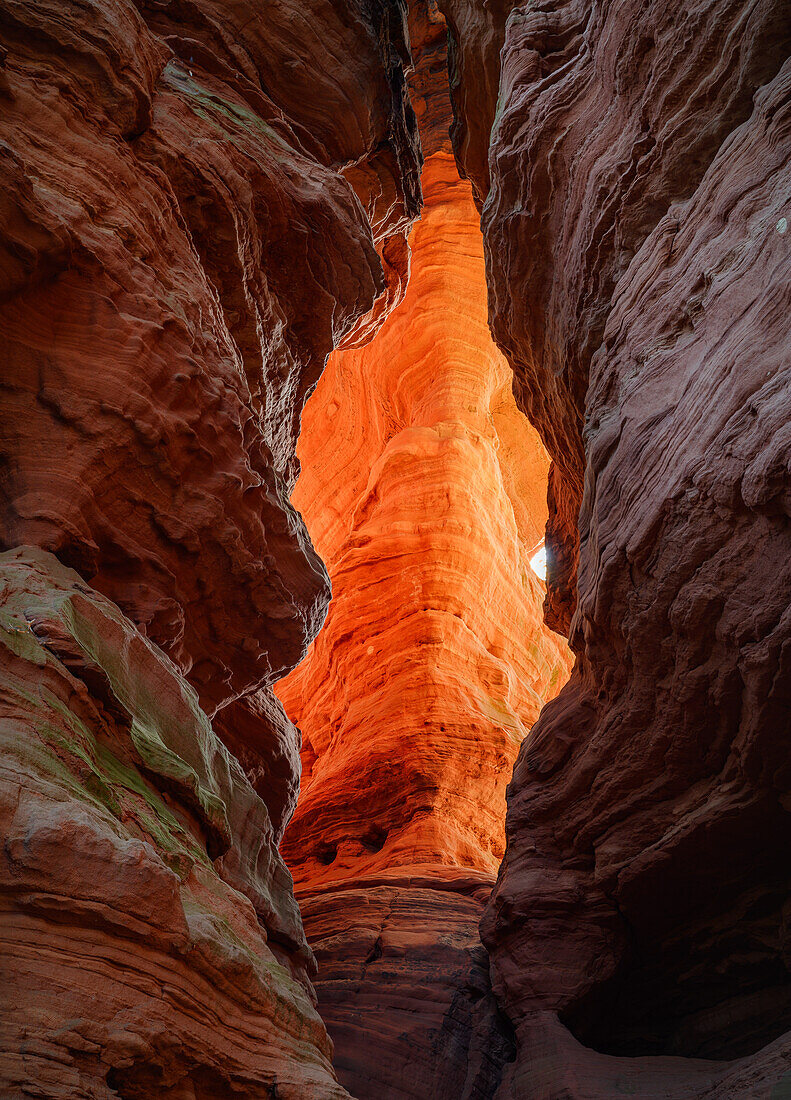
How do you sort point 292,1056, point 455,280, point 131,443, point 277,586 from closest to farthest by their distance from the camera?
point 292,1056 < point 131,443 < point 277,586 < point 455,280

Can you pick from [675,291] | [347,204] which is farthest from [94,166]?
[675,291]

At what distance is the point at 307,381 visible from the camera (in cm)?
1088

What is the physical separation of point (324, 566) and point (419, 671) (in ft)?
29.2

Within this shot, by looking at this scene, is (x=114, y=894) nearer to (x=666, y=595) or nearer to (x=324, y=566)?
(x=666, y=595)

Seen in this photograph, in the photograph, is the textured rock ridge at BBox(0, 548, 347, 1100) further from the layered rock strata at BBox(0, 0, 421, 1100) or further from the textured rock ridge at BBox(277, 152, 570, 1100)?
the textured rock ridge at BBox(277, 152, 570, 1100)

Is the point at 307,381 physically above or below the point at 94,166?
above

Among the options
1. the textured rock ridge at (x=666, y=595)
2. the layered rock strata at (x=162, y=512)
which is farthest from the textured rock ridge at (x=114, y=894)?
the textured rock ridge at (x=666, y=595)

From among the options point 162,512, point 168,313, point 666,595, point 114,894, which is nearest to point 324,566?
point 162,512

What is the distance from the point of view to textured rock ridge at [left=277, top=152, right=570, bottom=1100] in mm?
8703

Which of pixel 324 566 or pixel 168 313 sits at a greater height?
pixel 168 313

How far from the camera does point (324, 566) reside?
858cm

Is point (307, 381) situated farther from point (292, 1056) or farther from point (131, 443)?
point (292, 1056)

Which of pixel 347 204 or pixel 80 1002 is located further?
pixel 347 204

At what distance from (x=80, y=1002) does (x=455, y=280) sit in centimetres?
2338
